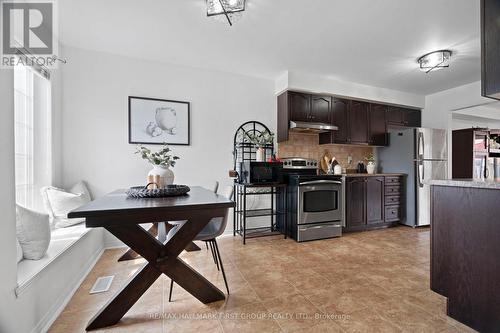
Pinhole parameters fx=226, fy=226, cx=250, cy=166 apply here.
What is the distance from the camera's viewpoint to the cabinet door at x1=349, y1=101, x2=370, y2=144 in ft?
13.5

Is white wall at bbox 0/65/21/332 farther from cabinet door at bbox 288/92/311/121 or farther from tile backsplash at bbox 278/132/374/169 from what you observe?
tile backsplash at bbox 278/132/374/169

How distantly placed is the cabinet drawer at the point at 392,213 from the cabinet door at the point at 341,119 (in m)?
1.42

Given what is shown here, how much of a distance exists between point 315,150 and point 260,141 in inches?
47.1

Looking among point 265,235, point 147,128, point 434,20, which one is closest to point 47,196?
point 147,128

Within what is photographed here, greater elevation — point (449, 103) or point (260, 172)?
point (449, 103)

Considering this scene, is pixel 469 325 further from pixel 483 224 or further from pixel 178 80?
pixel 178 80

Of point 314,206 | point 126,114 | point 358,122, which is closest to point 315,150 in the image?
point 358,122

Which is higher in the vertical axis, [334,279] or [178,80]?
[178,80]

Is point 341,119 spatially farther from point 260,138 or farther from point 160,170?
point 160,170

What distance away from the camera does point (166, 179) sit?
6.48 ft

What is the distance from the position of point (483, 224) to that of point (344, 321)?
3.49 ft

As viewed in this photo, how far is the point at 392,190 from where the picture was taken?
4.04 meters

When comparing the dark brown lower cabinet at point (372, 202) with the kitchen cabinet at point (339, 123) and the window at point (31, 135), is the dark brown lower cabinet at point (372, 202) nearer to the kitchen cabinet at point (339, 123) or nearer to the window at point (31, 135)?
the kitchen cabinet at point (339, 123)

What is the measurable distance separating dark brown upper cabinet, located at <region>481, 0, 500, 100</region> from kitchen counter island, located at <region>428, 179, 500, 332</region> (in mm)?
625
